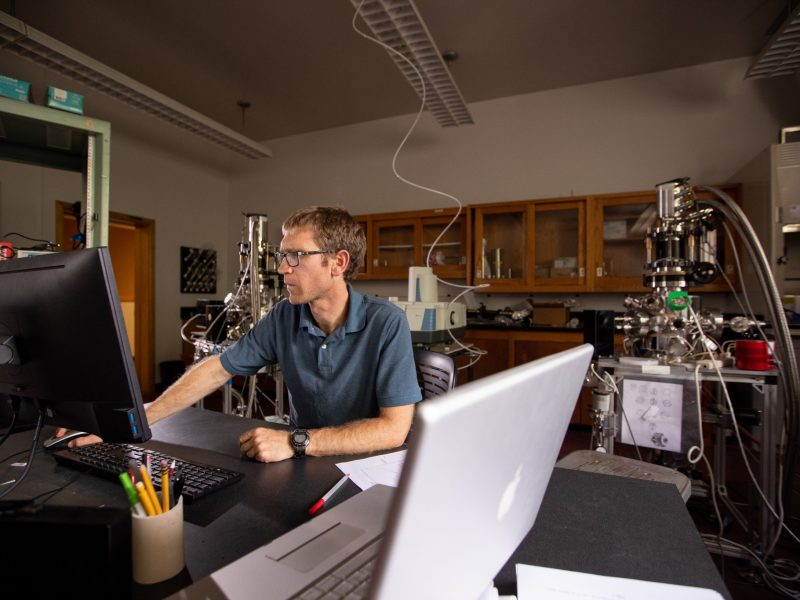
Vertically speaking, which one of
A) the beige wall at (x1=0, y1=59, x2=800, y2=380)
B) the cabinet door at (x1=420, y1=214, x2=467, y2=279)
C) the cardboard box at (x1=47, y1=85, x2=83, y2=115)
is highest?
the beige wall at (x1=0, y1=59, x2=800, y2=380)

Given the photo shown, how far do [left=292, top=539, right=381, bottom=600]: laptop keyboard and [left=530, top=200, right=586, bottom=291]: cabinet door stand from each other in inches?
143

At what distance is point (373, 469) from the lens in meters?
0.86

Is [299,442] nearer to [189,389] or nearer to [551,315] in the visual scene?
[189,389]

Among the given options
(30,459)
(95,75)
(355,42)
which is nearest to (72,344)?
(30,459)

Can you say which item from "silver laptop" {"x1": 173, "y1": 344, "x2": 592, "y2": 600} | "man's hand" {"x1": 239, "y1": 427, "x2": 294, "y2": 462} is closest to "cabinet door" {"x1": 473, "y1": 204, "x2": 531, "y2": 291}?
"man's hand" {"x1": 239, "y1": 427, "x2": 294, "y2": 462}

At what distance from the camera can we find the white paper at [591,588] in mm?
498

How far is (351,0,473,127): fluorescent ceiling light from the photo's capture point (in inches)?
91.0

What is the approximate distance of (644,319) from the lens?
1731mm

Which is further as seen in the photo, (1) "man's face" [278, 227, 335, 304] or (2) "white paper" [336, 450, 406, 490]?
(1) "man's face" [278, 227, 335, 304]

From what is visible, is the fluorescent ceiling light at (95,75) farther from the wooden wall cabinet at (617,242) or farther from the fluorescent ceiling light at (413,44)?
the wooden wall cabinet at (617,242)

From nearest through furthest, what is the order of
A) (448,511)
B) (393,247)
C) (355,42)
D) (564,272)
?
(448,511) → (355,42) → (564,272) → (393,247)

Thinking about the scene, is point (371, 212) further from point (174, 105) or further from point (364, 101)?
point (174, 105)

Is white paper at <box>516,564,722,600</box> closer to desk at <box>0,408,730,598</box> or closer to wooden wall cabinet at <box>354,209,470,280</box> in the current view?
desk at <box>0,408,730,598</box>

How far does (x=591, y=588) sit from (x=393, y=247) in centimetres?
419
